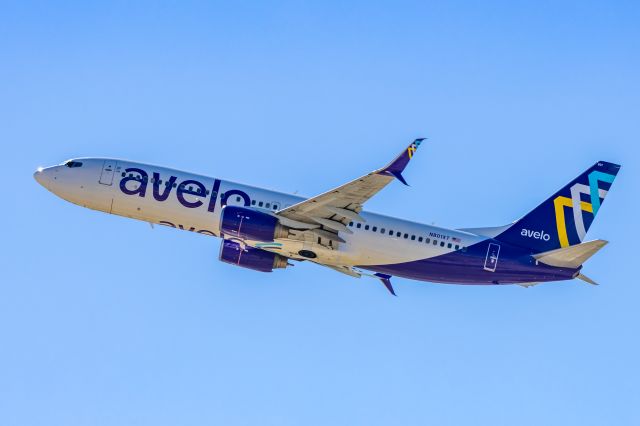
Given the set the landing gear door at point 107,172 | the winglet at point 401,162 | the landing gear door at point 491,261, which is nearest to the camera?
the winglet at point 401,162

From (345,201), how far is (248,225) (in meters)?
5.17

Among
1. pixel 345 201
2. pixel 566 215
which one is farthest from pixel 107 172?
pixel 566 215

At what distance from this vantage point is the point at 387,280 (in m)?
60.7

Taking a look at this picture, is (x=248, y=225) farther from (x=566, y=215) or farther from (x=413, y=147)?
(x=566, y=215)

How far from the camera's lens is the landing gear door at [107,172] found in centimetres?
5931

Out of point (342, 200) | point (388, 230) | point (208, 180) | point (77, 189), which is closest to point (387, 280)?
point (388, 230)

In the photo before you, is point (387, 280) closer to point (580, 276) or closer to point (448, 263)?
point (448, 263)

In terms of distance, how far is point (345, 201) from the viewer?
5509 cm

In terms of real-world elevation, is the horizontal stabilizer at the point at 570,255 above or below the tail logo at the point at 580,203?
below

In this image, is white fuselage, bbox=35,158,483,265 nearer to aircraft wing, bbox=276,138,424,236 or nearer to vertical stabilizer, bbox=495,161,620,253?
aircraft wing, bbox=276,138,424,236

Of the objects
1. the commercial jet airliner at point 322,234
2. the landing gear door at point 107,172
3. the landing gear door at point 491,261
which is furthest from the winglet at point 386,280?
the landing gear door at point 107,172

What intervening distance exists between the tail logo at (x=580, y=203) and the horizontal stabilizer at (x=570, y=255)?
2.57 meters

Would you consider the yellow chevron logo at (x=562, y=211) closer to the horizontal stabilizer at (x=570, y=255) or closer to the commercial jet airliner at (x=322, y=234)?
the commercial jet airliner at (x=322, y=234)

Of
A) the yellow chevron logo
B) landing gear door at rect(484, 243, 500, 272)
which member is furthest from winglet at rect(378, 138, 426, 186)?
the yellow chevron logo
